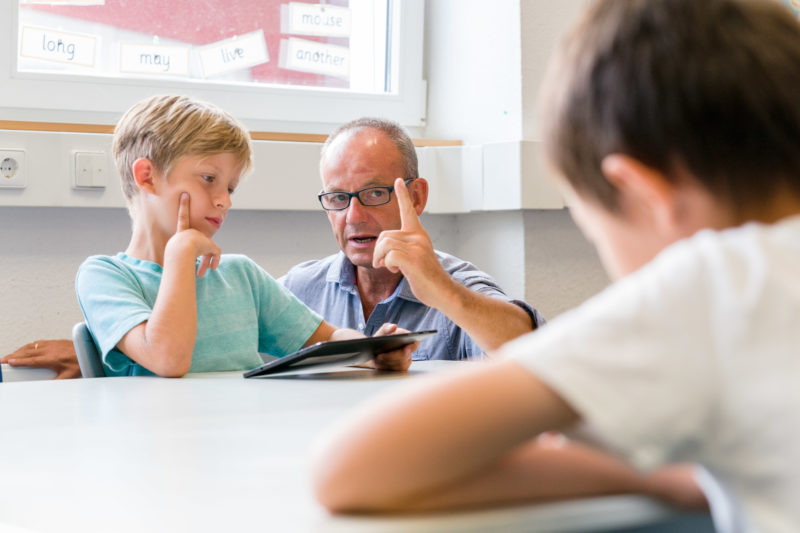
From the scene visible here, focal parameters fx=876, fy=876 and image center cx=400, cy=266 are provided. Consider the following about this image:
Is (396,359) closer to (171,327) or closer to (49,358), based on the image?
(171,327)

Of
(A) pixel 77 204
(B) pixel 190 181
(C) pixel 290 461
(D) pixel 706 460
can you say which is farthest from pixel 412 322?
(D) pixel 706 460

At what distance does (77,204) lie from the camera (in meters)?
2.21

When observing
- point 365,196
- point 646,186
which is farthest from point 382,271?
point 646,186

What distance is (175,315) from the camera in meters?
1.49

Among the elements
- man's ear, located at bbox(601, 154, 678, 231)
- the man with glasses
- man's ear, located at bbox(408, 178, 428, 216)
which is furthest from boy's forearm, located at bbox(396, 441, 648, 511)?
man's ear, located at bbox(408, 178, 428, 216)

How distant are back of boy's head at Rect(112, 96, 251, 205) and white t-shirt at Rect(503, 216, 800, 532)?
4.44ft

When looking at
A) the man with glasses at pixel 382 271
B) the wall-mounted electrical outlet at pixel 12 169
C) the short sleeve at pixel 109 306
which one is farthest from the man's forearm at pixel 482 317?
the wall-mounted electrical outlet at pixel 12 169

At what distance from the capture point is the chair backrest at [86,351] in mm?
1524

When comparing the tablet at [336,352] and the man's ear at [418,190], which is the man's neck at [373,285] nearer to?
the man's ear at [418,190]

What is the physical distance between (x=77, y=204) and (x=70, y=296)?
24cm

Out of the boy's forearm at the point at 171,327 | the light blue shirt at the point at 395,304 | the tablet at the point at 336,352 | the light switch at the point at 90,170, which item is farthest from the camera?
the light switch at the point at 90,170

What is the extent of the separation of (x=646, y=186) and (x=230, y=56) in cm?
230

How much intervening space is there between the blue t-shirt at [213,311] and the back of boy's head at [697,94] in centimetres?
113

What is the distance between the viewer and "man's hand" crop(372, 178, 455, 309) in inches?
67.4
